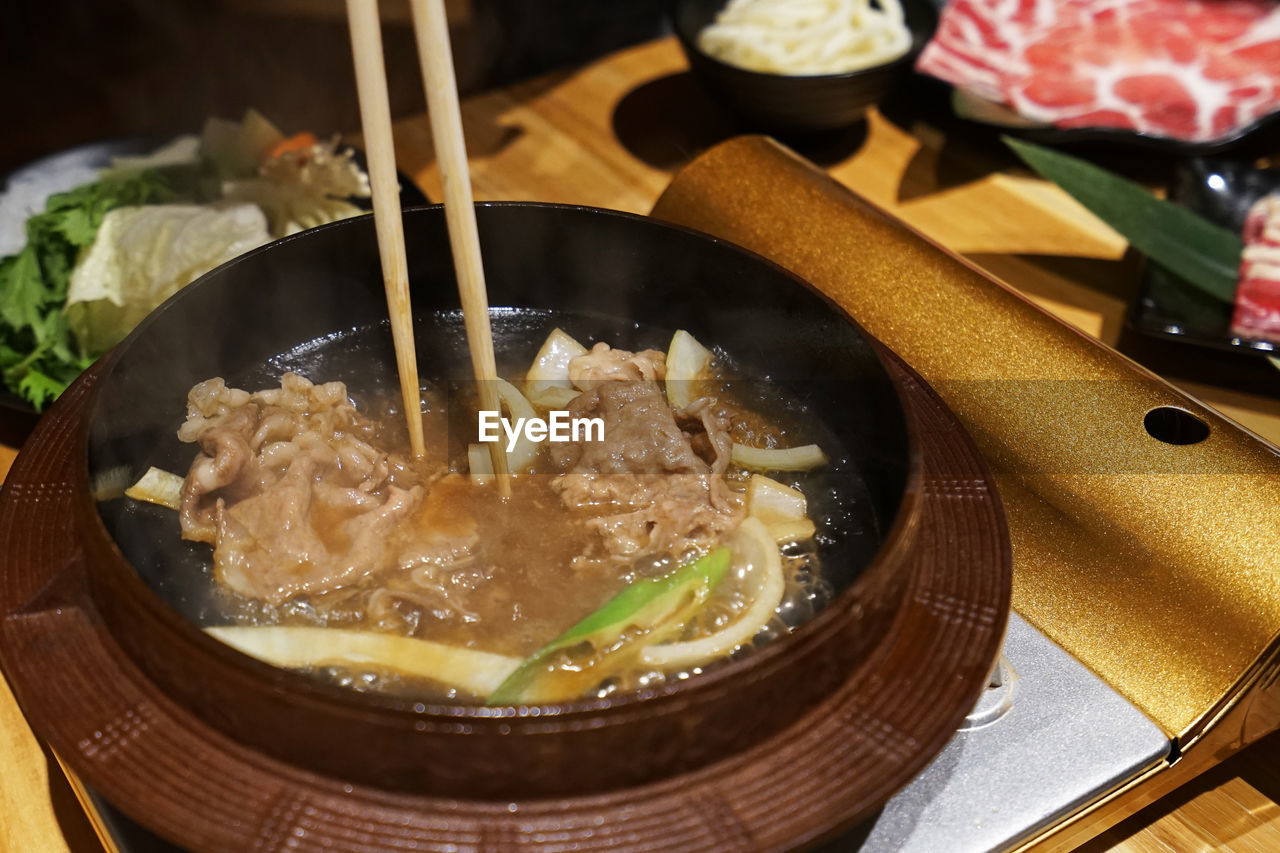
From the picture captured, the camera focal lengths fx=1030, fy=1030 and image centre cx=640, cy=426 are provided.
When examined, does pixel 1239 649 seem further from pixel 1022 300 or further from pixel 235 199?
pixel 235 199

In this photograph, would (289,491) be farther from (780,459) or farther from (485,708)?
(780,459)

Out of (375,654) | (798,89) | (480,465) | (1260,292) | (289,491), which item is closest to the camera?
(375,654)

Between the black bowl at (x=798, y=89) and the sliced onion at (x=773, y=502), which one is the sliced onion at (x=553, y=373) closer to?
the sliced onion at (x=773, y=502)

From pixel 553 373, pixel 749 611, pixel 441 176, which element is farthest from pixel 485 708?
pixel 553 373

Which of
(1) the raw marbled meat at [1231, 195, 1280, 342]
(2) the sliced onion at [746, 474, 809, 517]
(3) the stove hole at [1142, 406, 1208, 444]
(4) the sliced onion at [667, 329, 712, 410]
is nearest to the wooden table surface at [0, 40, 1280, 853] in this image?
(1) the raw marbled meat at [1231, 195, 1280, 342]

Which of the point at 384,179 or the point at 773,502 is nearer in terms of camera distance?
the point at 384,179

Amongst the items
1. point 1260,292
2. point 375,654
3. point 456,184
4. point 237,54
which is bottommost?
point 375,654
